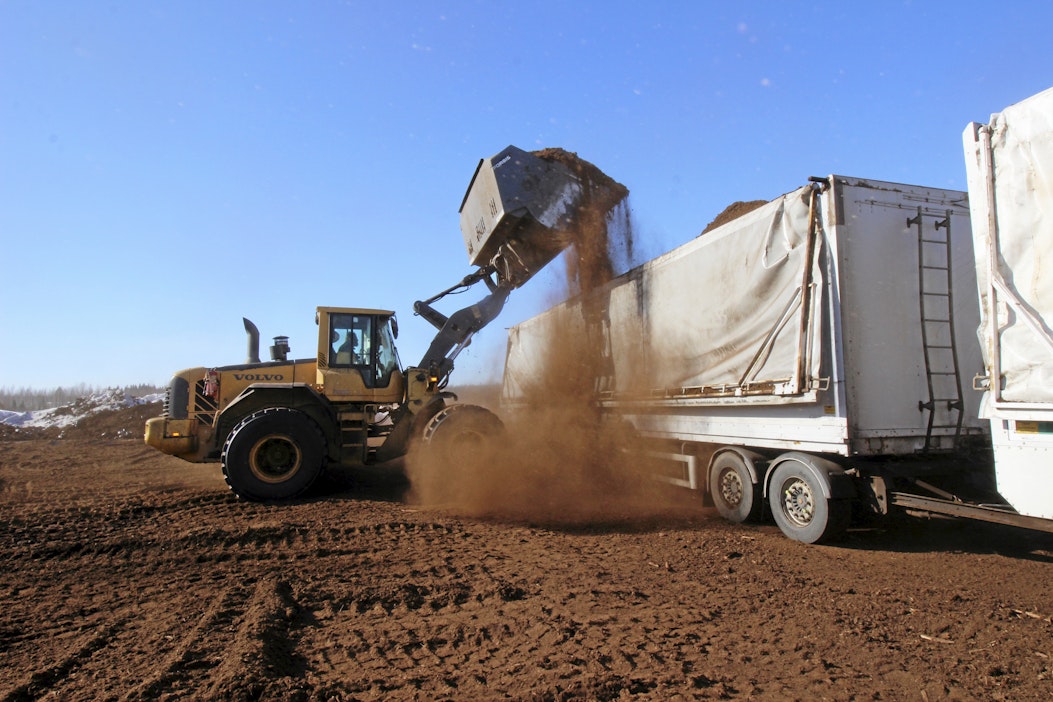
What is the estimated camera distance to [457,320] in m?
11.1

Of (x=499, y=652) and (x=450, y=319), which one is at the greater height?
(x=450, y=319)

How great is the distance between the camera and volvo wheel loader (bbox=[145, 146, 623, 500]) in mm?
9062

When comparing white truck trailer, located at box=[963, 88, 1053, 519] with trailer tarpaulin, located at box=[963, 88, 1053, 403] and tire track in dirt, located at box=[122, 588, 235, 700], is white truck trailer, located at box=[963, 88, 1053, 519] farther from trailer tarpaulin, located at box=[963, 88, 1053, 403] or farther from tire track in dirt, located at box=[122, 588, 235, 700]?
tire track in dirt, located at box=[122, 588, 235, 700]

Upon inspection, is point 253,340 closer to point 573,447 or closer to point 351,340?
point 351,340

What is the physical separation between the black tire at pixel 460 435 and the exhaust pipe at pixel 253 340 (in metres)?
4.21

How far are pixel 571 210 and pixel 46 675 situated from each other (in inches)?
330

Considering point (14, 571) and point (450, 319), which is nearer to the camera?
point (14, 571)

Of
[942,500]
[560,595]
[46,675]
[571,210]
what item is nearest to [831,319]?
[942,500]

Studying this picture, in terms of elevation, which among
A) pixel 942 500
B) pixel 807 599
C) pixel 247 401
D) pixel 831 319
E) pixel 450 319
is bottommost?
pixel 807 599

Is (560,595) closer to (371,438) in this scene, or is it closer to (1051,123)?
(1051,123)

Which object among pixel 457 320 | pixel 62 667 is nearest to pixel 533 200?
pixel 457 320

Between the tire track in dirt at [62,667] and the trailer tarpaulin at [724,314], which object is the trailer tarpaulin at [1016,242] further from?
the tire track in dirt at [62,667]

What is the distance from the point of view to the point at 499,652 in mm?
3656

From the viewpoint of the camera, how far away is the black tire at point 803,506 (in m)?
5.96
